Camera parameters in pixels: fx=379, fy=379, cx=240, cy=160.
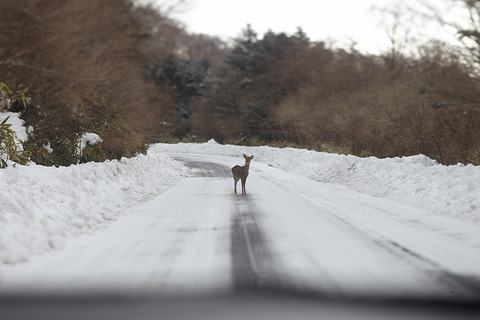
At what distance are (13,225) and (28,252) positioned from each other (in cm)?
69

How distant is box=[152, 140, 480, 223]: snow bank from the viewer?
8.86 m

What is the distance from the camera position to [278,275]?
472cm

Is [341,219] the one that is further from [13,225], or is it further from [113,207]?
[13,225]

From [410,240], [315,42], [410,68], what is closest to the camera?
[410,240]

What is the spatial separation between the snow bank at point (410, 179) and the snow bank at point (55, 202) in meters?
7.43

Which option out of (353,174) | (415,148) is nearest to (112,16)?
(353,174)

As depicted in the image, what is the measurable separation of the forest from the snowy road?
3091 millimetres

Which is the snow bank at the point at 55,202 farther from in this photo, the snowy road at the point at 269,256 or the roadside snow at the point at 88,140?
the roadside snow at the point at 88,140

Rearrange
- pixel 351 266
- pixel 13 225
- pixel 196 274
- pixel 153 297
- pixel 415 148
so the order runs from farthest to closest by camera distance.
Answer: pixel 415 148 < pixel 13 225 < pixel 351 266 < pixel 196 274 < pixel 153 297

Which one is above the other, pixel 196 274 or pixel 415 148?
pixel 415 148

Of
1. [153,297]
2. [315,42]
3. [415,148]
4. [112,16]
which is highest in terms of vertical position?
[315,42]

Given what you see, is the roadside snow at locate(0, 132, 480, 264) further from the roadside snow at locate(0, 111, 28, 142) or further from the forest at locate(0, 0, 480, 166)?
the roadside snow at locate(0, 111, 28, 142)

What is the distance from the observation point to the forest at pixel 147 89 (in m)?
6.10

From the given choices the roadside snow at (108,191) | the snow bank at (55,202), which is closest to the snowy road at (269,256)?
the snow bank at (55,202)
